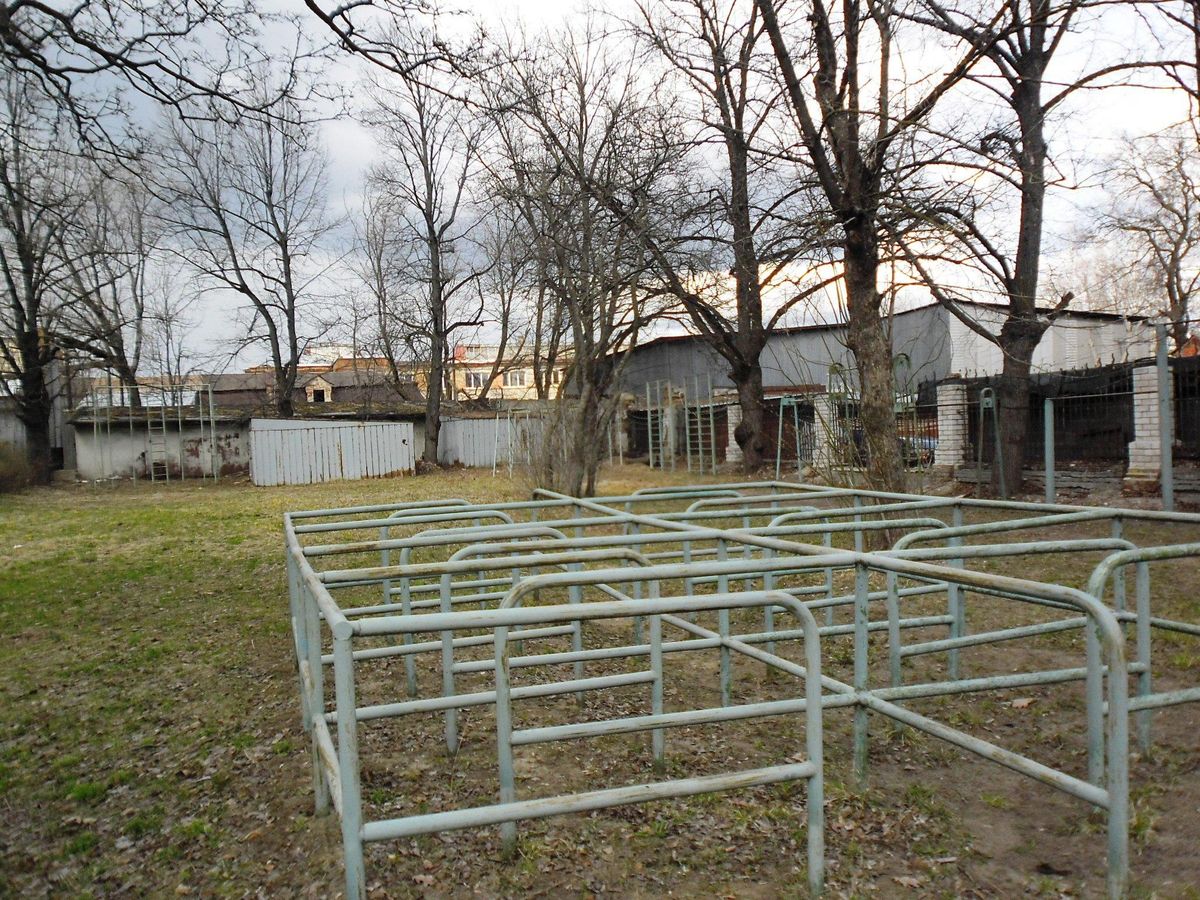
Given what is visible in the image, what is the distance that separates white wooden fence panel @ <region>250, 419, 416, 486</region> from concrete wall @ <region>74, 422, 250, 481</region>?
1640mm

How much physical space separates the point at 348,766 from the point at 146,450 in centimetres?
2812

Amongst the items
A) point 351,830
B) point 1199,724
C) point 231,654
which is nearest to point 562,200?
point 231,654

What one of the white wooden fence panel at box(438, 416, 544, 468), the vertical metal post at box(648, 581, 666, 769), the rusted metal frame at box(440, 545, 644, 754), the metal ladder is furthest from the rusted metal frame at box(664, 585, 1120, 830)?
the metal ladder

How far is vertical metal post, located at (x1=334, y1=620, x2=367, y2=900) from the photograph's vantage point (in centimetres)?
253

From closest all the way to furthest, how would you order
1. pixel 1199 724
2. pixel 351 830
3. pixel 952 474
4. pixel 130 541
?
pixel 351 830, pixel 1199 724, pixel 130 541, pixel 952 474

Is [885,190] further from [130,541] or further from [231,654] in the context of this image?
[130,541]

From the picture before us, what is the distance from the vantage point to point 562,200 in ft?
58.1

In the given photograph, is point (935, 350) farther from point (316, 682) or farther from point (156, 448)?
point (316, 682)

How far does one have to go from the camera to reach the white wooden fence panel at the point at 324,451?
1049 inches

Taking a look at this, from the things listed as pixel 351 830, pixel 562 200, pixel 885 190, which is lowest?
pixel 351 830

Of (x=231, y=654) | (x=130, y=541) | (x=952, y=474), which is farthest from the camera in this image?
(x=952, y=474)

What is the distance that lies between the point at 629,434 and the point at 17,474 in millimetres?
18687

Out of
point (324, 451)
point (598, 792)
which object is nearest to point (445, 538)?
point (598, 792)

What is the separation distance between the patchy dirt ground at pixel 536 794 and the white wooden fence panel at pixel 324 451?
2006 cm
